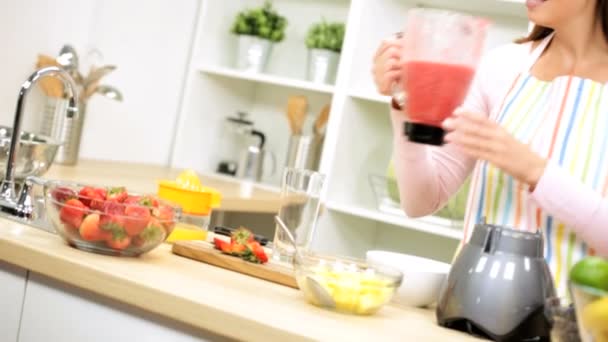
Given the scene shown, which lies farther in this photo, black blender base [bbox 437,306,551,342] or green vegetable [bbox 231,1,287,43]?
green vegetable [bbox 231,1,287,43]

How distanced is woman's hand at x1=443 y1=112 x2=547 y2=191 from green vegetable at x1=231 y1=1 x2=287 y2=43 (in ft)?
7.25

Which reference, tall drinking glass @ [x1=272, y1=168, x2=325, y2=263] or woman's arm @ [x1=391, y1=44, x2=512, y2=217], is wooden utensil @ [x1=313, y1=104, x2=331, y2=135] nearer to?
woman's arm @ [x1=391, y1=44, x2=512, y2=217]

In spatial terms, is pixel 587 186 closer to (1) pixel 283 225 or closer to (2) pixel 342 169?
(1) pixel 283 225

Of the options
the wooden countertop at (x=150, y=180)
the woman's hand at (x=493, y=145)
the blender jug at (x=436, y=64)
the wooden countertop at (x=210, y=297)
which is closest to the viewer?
the wooden countertop at (x=210, y=297)

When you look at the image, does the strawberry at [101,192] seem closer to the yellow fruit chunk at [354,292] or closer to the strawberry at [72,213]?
the strawberry at [72,213]

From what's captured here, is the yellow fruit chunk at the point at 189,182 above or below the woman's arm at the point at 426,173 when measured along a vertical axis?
below

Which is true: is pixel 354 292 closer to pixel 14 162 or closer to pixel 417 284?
pixel 417 284

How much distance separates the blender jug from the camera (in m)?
1.31

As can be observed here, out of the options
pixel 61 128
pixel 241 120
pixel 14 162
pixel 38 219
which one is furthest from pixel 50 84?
pixel 38 219

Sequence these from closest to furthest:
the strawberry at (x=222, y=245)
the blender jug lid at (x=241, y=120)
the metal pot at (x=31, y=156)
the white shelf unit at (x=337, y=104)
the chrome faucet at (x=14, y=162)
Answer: the strawberry at (x=222, y=245)
the chrome faucet at (x=14, y=162)
the metal pot at (x=31, y=156)
the white shelf unit at (x=337, y=104)
the blender jug lid at (x=241, y=120)

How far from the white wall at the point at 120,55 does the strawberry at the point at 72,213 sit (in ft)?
5.19

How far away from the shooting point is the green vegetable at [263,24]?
367 centimetres

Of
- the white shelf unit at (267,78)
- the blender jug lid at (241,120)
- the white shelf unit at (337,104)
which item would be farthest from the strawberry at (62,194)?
the blender jug lid at (241,120)

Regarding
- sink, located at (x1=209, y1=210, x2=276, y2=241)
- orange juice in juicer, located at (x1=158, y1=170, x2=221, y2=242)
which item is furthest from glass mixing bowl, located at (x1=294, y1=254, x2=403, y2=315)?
sink, located at (x1=209, y1=210, x2=276, y2=241)
